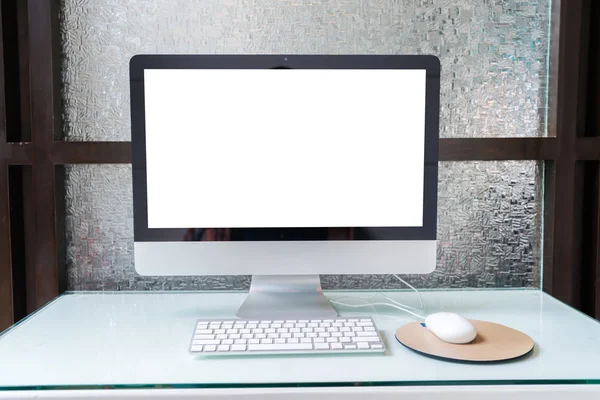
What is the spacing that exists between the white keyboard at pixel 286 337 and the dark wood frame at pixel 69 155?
56 centimetres

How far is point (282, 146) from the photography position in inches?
37.5

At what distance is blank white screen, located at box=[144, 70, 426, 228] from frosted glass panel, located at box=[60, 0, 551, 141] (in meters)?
0.30

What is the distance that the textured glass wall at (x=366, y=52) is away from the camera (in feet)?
3.92

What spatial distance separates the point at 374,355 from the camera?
77cm

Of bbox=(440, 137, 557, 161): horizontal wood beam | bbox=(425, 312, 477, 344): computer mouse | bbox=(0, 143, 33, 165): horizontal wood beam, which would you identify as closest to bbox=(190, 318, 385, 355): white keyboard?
bbox=(425, 312, 477, 344): computer mouse

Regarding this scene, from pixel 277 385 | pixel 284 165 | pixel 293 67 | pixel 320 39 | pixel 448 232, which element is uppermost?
pixel 320 39

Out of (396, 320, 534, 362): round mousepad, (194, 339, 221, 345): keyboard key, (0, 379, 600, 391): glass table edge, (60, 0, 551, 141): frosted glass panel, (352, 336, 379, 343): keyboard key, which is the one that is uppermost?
(60, 0, 551, 141): frosted glass panel

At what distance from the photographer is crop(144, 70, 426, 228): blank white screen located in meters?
0.94

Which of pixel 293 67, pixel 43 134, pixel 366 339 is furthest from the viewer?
pixel 43 134

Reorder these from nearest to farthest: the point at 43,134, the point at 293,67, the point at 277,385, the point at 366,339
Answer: the point at 277,385
the point at 366,339
the point at 293,67
the point at 43,134

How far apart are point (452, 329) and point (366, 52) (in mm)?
732

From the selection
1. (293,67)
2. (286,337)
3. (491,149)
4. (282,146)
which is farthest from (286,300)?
(491,149)

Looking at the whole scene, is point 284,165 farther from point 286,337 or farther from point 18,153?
point 18,153

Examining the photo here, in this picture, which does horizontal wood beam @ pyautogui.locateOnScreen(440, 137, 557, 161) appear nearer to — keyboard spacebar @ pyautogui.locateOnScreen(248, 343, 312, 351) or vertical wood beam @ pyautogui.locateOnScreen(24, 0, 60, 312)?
keyboard spacebar @ pyautogui.locateOnScreen(248, 343, 312, 351)
